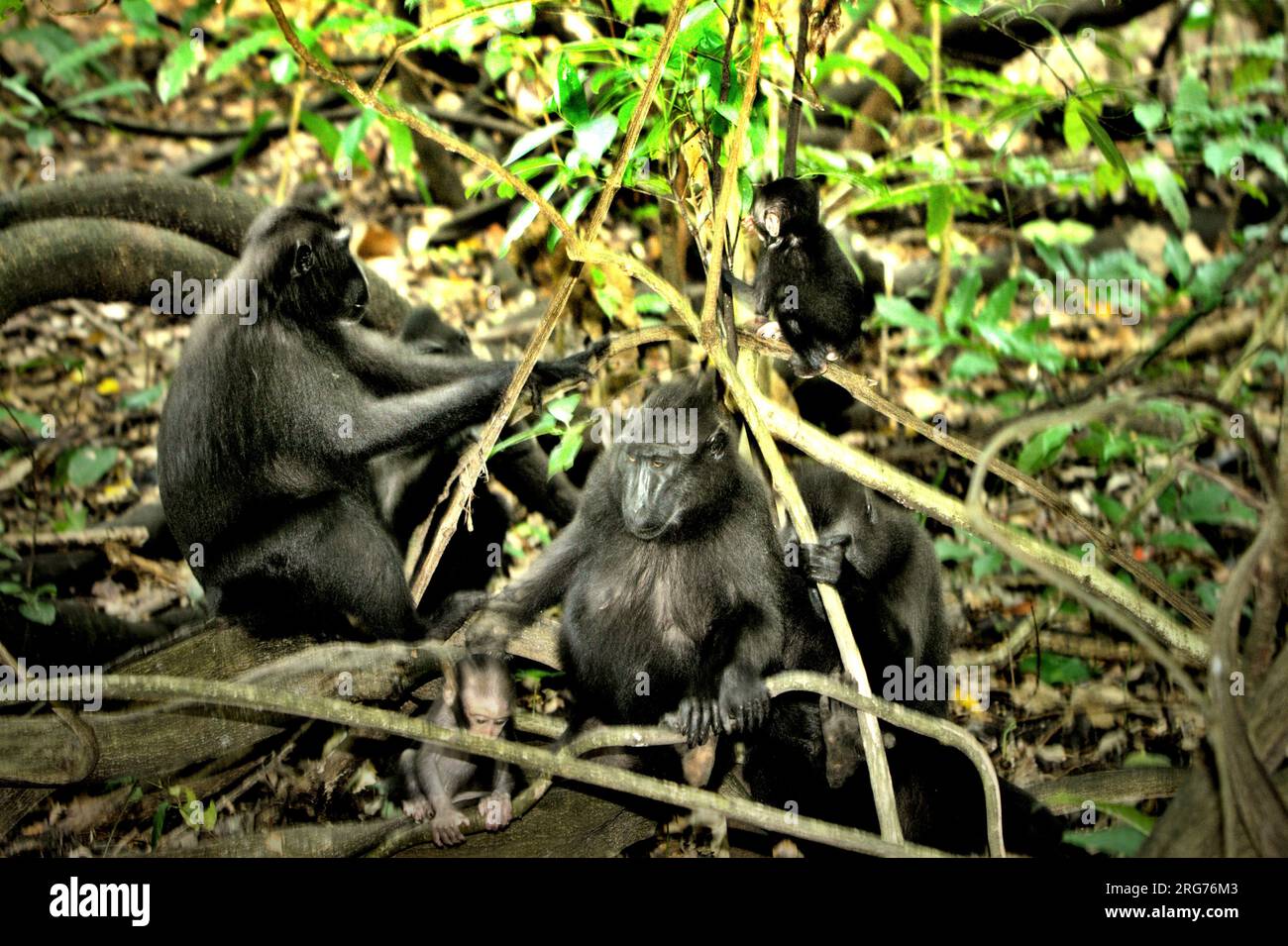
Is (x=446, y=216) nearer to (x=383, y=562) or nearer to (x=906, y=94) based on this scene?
(x=906, y=94)

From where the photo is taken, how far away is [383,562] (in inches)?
209

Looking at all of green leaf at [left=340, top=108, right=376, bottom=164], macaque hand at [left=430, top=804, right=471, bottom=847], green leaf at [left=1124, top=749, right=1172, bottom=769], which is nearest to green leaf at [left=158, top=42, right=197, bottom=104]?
green leaf at [left=340, top=108, right=376, bottom=164]

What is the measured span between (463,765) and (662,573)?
1169 millimetres

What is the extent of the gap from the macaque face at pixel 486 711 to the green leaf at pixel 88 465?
3847 millimetres

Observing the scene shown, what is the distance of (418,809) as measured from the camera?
4.87 metres

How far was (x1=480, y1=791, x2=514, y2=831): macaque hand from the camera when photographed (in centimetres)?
467

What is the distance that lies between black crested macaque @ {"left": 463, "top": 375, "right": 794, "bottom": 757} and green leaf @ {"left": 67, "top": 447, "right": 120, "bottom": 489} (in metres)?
3.72

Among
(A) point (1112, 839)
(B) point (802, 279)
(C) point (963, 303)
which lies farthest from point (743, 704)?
(C) point (963, 303)

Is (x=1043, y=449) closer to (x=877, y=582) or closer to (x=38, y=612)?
(x=877, y=582)
